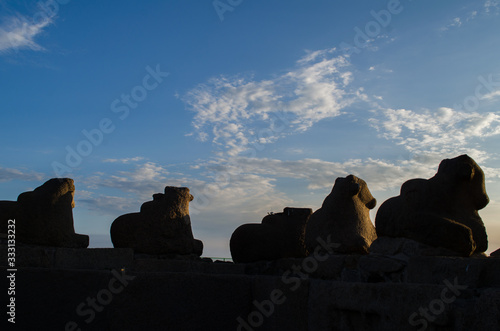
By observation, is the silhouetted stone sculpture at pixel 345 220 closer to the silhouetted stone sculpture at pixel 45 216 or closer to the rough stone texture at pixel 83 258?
the rough stone texture at pixel 83 258

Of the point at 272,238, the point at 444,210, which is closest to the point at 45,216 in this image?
the point at 272,238

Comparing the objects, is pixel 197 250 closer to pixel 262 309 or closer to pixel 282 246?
pixel 282 246

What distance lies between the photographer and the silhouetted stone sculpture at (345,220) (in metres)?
4.77

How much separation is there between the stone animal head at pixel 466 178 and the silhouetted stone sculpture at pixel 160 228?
471 cm

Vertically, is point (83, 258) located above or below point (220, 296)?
above

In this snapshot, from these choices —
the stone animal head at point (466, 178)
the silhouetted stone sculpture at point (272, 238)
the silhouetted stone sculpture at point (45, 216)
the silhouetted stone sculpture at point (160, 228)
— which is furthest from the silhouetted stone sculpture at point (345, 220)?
the silhouetted stone sculpture at point (45, 216)

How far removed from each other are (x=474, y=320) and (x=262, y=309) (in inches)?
65.9

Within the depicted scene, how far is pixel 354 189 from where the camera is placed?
5.03 meters

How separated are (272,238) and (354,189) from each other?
2.58m

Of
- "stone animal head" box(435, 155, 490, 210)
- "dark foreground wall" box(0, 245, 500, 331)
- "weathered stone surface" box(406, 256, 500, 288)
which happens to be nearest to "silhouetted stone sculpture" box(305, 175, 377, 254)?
"dark foreground wall" box(0, 245, 500, 331)

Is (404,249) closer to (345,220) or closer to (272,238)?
(345,220)

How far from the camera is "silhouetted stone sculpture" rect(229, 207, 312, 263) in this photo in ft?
23.9

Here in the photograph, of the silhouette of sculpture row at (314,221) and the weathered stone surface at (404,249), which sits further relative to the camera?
the silhouette of sculpture row at (314,221)

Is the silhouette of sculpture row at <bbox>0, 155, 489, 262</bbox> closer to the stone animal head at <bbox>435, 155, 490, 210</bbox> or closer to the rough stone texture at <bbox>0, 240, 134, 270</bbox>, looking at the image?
the stone animal head at <bbox>435, 155, 490, 210</bbox>
